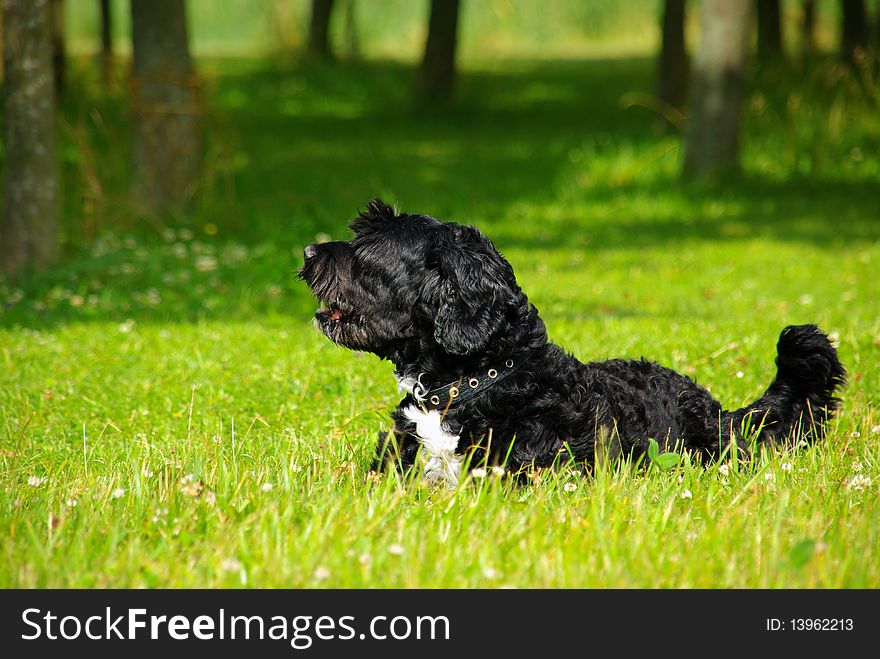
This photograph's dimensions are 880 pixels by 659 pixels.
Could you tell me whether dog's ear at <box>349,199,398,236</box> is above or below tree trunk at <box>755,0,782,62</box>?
below

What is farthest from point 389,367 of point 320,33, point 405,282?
point 320,33

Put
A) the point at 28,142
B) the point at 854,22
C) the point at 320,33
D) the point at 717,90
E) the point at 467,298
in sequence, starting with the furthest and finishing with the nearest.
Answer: the point at 320,33
the point at 854,22
the point at 717,90
the point at 28,142
the point at 467,298

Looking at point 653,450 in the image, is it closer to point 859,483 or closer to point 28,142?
point 859,483

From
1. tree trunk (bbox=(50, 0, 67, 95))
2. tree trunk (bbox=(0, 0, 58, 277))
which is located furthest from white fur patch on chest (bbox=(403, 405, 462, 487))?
tree trunk (bbox=(50, 0, 67, 95))

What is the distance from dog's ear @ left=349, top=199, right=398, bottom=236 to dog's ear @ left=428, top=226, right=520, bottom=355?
35 cm

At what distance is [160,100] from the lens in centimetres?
1130

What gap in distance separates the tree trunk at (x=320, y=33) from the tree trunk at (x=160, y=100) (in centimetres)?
1586

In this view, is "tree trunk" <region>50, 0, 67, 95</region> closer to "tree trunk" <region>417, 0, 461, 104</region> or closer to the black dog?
"tree trunk" <region>417, 0, 461, 104</region>

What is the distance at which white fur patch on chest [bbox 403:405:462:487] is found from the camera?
14.1 feet

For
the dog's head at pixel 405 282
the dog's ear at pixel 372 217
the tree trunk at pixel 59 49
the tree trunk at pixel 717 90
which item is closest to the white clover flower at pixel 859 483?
the dog's head at pixel 405 282

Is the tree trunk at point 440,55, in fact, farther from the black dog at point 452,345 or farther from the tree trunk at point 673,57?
the black dog at point 452,345

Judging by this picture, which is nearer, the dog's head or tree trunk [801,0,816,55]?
the dog's head

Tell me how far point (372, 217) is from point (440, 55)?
18.7m
